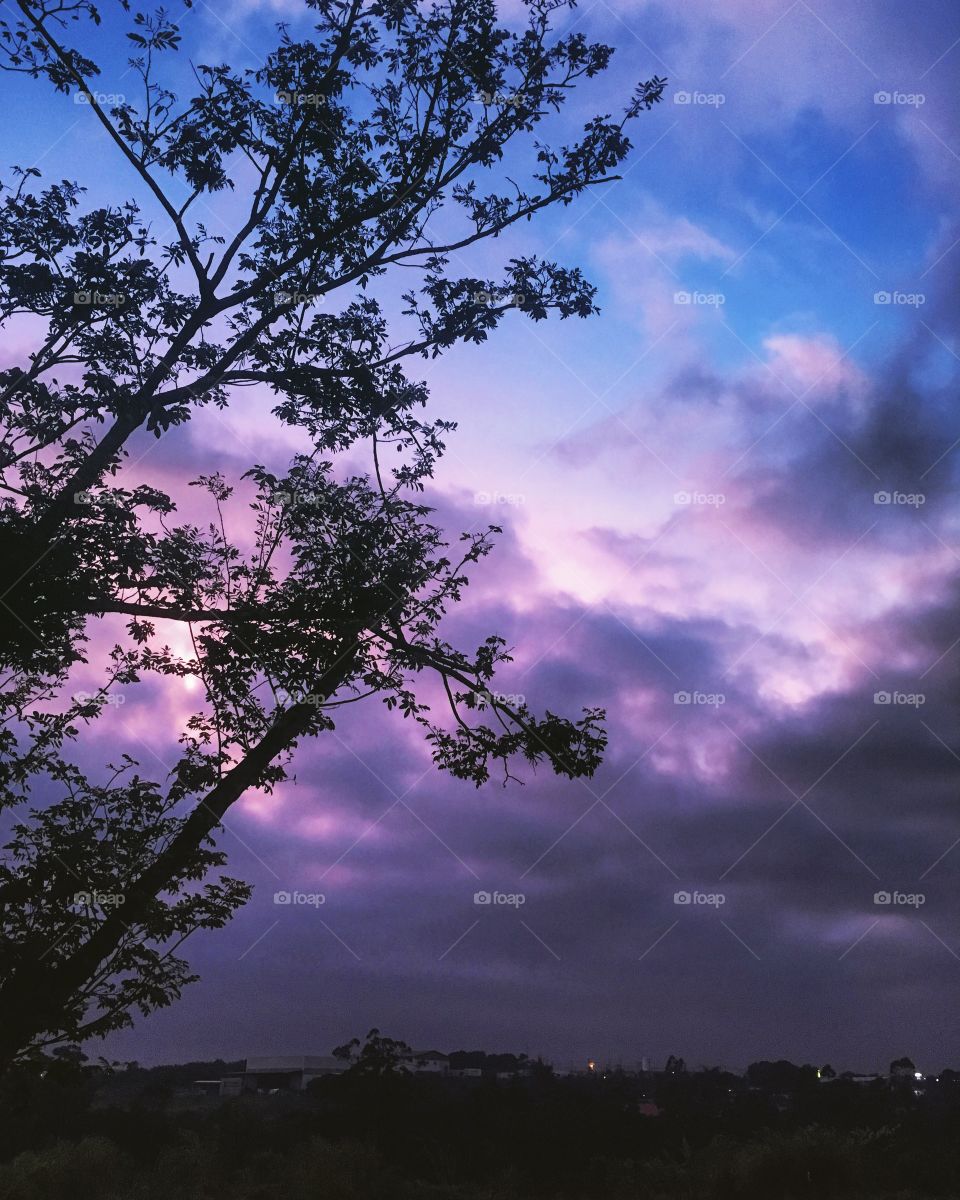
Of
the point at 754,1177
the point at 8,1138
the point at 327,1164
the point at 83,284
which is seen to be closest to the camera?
the point at 83,284

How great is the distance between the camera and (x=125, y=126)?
1366 centimetres

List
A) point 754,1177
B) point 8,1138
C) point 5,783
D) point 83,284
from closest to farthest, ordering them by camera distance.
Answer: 1. point 5,783
2. point 83,284
3. point 754,1177
4. point 8,1138

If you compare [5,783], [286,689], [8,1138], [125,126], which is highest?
[125,126]

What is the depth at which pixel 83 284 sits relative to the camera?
1345 centimetres

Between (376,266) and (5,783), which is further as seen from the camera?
(376,266)

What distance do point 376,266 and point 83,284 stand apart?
4.11 m

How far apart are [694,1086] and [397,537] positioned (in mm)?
47649

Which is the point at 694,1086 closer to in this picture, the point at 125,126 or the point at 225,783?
the point at 225,783

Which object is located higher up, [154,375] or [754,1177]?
[154,375]

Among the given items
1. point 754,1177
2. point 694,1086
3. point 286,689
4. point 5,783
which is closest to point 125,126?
point 286,689

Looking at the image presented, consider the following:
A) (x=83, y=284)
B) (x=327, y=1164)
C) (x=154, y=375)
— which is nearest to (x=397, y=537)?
(x=154, y=375)

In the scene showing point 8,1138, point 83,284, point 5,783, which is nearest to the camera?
point 5,783

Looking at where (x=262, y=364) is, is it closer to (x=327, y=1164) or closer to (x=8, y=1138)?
(x=327, y=1164)

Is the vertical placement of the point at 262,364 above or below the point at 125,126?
below
